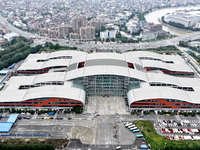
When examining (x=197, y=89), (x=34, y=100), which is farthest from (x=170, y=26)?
(x=34, y=100)

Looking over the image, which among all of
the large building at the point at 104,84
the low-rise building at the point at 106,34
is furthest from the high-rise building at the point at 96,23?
the large building at the point at 104,84

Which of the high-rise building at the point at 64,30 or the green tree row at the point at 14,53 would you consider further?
the high-rise building at the point at 64,30

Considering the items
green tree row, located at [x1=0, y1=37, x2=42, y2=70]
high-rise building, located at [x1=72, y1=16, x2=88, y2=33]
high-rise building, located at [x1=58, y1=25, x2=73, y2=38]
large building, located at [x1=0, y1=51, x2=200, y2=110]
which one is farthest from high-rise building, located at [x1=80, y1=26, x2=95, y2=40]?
large building, located at [x1=0, y1=51, x2=200, y2=110]

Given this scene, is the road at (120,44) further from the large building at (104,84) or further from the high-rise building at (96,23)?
the large building at (104,84)

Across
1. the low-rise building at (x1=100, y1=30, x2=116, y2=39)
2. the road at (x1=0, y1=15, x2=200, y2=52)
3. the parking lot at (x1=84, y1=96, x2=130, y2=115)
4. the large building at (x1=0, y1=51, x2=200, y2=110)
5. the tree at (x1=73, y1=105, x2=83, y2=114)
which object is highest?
the large building at (x1=0, y1=51, x2=200, y2=110)

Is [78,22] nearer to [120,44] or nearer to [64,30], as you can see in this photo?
[64,30]

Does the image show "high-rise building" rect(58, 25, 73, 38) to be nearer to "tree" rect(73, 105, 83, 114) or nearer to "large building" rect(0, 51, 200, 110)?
"large building" rect(0, 51, 200, 110)

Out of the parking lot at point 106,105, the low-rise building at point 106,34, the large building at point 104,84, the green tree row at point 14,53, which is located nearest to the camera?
the large building at point 104,84
